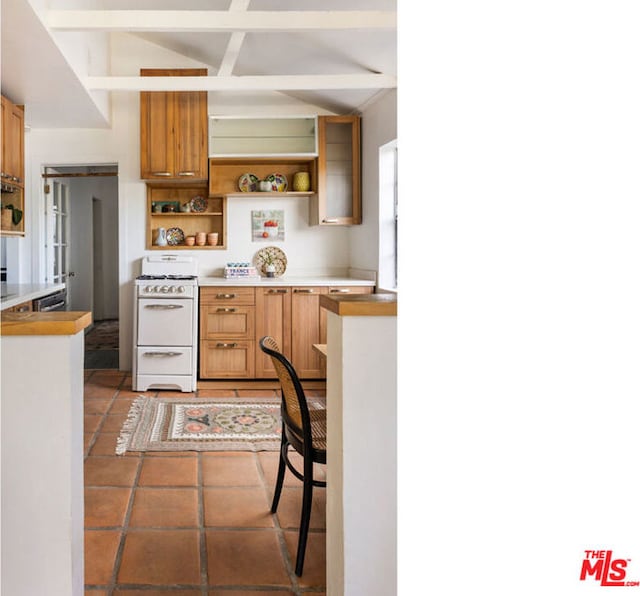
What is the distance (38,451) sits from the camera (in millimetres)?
1197

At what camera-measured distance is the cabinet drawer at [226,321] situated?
185 inches

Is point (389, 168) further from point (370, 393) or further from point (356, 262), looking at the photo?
point (370, 393)

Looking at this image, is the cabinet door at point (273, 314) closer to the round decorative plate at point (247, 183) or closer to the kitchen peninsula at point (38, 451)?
the round decorative plate at point (247, 183)

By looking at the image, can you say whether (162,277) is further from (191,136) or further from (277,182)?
(277,182)

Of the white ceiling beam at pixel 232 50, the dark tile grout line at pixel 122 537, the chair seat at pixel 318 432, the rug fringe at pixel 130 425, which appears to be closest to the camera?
the dark tile grout line at pixel 122 537

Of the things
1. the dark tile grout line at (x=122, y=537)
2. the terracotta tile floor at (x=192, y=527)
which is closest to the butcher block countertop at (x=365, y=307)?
the terracotta tile floor at (x=192, y=527)

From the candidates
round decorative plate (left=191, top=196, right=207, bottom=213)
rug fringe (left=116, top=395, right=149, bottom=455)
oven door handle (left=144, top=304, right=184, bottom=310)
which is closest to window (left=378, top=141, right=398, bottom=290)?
oven door handle (left=144, top=304, right=184, bottom=310)

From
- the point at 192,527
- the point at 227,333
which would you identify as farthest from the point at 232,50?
the point at 192,527

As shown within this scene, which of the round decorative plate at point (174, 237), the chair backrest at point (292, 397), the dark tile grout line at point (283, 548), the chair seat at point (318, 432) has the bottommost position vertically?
the dark tile grout line at point (283, 548)

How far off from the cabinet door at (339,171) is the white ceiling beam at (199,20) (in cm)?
191

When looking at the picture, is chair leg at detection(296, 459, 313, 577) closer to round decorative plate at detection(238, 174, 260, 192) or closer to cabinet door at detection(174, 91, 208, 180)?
cabinet door at detection(174, 91, 208, 180)

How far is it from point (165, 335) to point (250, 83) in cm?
201
